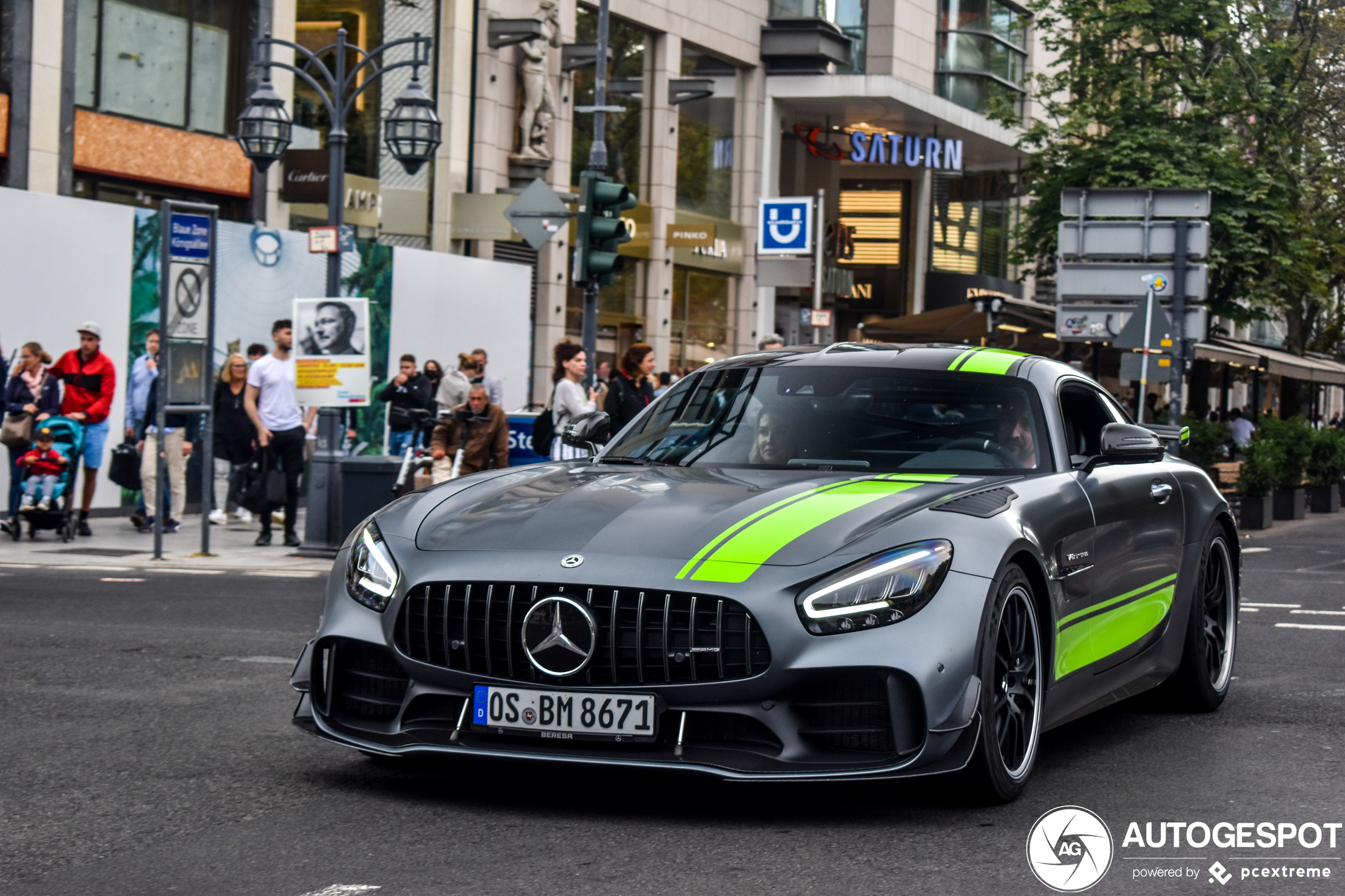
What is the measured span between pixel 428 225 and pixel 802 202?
600cm

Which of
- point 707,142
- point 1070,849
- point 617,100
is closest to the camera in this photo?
point 1070,849

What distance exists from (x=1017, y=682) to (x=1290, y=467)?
2194 cm

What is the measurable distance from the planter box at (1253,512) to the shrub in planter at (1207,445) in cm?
65

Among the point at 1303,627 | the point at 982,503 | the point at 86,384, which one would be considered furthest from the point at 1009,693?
the point at 86,384

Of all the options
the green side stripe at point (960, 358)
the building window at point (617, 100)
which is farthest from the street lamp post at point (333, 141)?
the building window at point (617, 100)

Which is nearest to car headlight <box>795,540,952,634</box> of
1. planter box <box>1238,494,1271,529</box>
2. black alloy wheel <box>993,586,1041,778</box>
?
black alloy wheel <box>993,586,1041,778</box>

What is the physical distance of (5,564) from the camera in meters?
14.1

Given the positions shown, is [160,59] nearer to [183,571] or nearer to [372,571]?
[183,571]

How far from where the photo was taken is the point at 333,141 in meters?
17.5

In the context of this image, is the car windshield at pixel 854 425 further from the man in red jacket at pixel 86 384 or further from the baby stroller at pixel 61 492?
the man in red jacket at pixel 86 384

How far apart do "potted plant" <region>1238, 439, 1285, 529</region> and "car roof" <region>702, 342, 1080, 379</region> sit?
1770cm

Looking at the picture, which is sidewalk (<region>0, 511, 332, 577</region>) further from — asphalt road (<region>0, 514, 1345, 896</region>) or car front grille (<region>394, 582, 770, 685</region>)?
car front grille (<region>394, 582, 770, 685</region>)

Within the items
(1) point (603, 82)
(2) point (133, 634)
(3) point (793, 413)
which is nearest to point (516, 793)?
(3) point (793, 413)

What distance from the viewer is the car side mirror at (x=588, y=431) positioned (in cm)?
701
